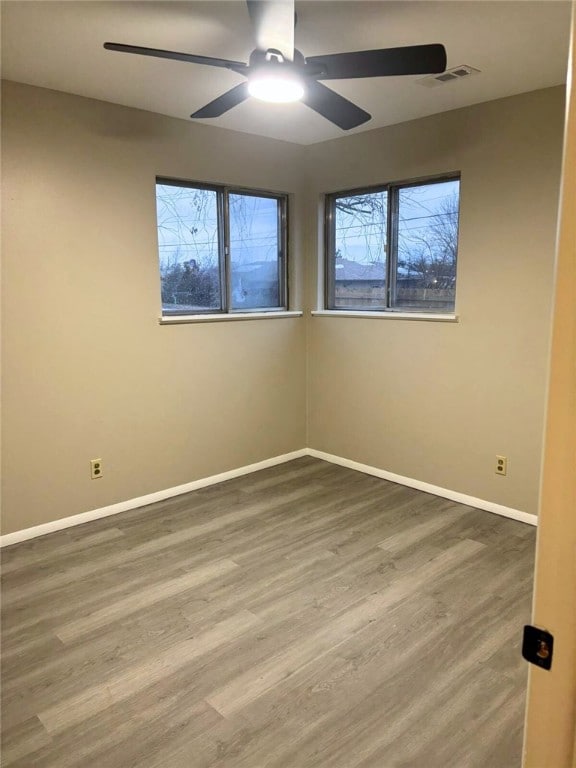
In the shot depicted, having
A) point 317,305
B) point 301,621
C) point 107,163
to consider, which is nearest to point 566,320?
point 301,621

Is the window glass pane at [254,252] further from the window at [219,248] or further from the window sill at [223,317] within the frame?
the window sill at [223,317]

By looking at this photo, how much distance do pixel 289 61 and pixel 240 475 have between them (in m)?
2.96

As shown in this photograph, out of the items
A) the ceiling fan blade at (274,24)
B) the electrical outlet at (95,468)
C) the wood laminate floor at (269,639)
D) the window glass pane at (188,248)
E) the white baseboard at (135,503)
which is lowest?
the wood laminate floor at (269,639)

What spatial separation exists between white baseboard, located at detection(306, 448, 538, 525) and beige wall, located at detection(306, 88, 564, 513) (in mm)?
44

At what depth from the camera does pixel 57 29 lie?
2348 mm

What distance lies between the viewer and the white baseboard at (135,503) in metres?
3.28

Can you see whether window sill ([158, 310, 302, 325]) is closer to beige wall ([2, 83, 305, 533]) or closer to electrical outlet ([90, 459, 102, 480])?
beige wall ([2, 83, 305, 533])

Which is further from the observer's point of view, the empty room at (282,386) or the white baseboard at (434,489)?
the white baseboard at (434,489)

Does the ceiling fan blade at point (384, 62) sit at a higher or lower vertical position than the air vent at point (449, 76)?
lower

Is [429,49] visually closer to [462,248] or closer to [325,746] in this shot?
[462,248]

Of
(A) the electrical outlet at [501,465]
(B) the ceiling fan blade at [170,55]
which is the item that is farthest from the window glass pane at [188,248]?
(A) the electrical outlet at [501,465]

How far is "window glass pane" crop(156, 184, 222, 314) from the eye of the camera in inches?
149

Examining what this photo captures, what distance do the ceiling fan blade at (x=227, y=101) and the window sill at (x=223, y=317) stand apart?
139 centimetres

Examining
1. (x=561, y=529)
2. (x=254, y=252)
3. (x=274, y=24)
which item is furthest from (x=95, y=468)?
(x=561, y=529)
